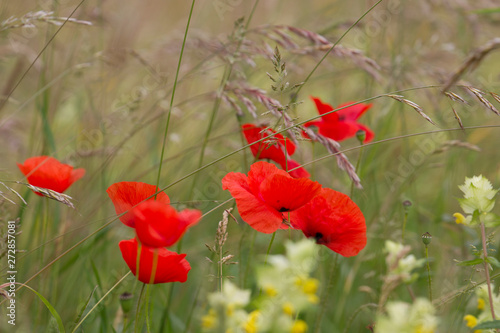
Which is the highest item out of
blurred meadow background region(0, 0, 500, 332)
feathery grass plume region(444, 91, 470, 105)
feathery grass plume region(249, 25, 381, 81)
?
feathery grass plume region(249, 25, 381, 81)

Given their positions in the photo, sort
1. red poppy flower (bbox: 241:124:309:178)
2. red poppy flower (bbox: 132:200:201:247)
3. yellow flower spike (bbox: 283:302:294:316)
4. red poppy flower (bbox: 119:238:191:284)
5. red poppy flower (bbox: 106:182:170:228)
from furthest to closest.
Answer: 1. red poppy flower (bbox: 241:124:309:178)
2. red poppy flower (bbox: 106:182:170:228)
3. red poppy flower (bbox: 119:238:191:284)
4. red poppy flower (bbox: 132:200:201:247)
5. yellow flower spike (bbox: 283:302:294:316)

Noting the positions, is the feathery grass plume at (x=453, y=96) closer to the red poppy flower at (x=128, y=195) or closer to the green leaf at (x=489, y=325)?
the green leaf at (x=489, y=325)

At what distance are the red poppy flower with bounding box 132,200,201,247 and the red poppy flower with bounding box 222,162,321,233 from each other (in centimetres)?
18

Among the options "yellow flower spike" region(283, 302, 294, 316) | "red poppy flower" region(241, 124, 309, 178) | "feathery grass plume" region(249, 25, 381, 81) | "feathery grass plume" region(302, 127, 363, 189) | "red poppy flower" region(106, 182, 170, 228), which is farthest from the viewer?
"feathery grass plume" region(249, 25, 381, 81)

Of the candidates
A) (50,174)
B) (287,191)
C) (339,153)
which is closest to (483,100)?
(339,153)

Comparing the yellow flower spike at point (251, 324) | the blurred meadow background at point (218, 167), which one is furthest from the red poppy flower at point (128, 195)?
the yellow flower spike at point (251, 324)

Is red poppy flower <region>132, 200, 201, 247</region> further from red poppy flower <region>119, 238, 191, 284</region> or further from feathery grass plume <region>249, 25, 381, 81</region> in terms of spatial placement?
feathery grass plume <region>249, 25, 381, 81</region>

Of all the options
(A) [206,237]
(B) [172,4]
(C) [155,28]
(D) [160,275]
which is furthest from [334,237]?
(B) [172,4]

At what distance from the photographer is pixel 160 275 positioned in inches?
33.4

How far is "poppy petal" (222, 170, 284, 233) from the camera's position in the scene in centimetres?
87

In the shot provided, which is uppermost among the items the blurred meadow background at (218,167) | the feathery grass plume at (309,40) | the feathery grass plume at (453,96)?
the feathery grass plume at (309,40)

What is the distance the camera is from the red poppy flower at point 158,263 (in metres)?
0.82

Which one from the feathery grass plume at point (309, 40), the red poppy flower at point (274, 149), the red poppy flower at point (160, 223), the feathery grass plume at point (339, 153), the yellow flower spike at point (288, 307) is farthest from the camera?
the feathery grass plume at point (309, 40)

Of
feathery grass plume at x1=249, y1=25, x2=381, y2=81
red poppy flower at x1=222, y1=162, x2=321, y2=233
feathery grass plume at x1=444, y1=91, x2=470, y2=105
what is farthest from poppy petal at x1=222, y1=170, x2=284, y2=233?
feathery grass plume at x1=249, y1=25, x2=381, y2=81
